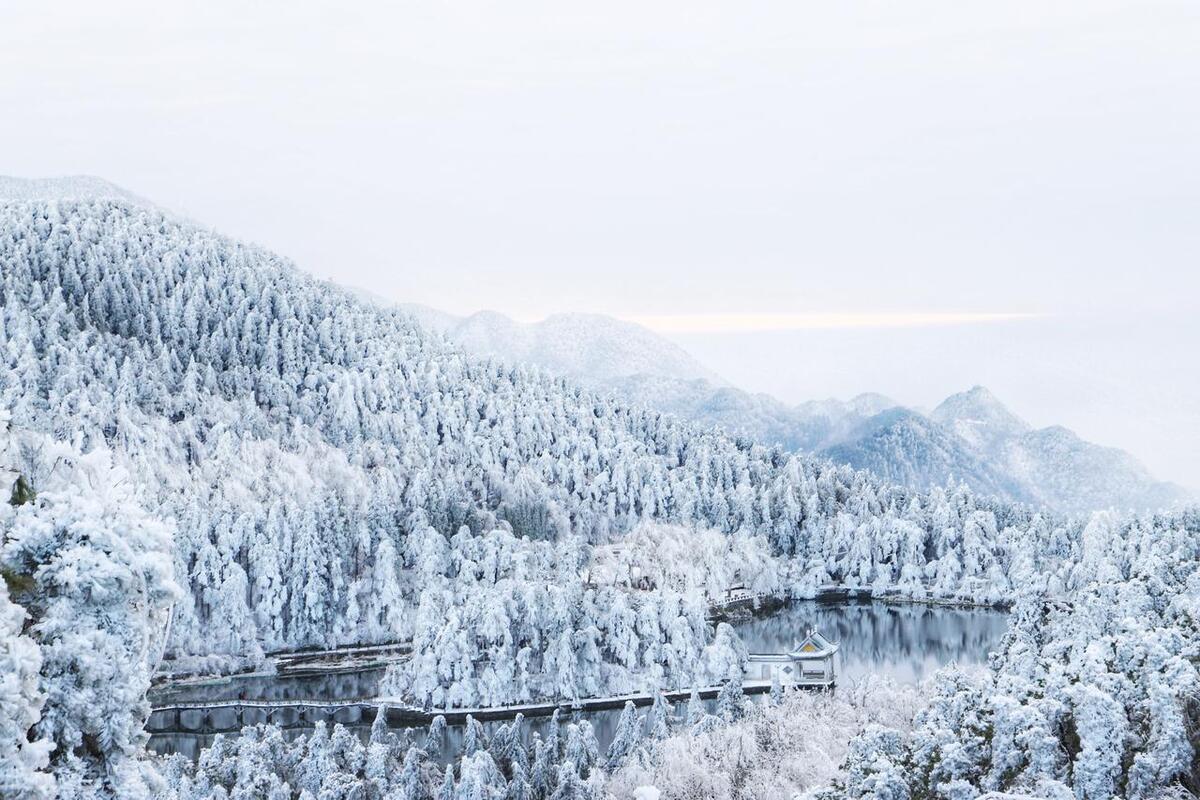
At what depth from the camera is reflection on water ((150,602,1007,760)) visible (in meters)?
64.9

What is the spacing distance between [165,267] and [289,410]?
128ft

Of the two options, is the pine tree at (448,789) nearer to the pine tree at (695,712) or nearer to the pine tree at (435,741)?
the pine tree at (435,741)

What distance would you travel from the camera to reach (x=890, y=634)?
90.1 metres

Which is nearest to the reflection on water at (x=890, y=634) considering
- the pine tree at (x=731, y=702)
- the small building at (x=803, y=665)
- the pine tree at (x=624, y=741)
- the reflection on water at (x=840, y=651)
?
the reflection on water at (x=840, y=651)

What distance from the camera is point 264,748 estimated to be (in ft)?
154

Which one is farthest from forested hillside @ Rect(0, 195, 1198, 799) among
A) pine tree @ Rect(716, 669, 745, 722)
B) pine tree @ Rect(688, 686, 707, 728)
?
pine tree @ Rect(688, 686, 707, 728)

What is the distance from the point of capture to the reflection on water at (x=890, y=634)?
7781cm

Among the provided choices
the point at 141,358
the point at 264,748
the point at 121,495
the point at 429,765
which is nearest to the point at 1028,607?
the point at 429,765

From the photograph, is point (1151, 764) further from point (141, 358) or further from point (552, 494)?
point (141, 358)

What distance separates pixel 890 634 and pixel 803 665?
19.8 metres

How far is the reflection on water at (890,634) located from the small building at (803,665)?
154 centimetres

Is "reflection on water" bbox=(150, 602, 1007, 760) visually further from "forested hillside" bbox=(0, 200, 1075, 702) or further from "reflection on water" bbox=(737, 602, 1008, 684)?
"forested hillside" bbox=(0, 200, 1075, 702)

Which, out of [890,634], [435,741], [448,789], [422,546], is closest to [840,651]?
[890,634]

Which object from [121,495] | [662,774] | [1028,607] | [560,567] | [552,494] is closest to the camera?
[121,495]
